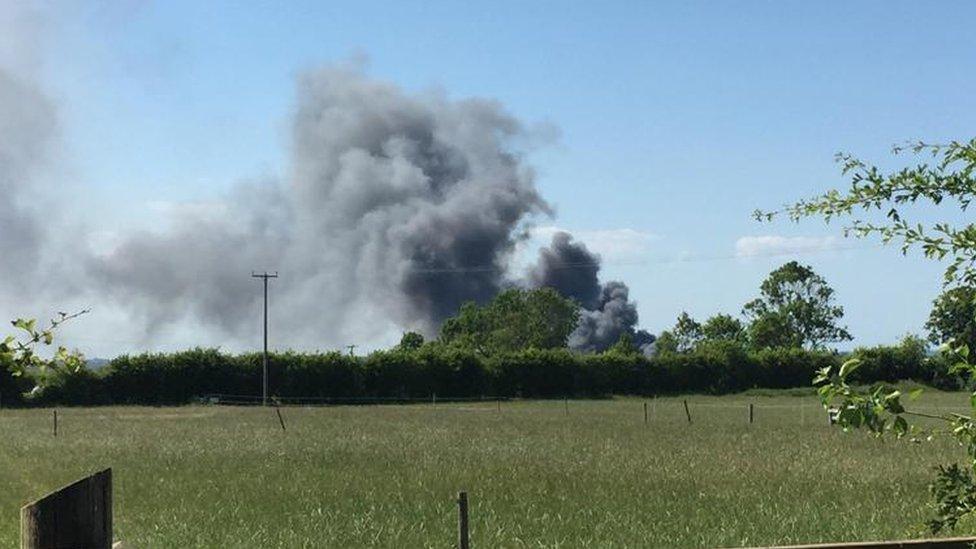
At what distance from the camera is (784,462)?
923 inches

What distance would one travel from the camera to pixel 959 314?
12.0 ft

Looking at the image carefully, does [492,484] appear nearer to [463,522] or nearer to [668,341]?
[463,522]

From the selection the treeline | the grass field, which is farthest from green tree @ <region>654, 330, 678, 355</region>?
the grass field

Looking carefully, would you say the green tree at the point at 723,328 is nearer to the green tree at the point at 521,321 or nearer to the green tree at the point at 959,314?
the green tree at the point at 521,321

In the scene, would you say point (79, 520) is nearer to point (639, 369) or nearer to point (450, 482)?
point (450, 482)

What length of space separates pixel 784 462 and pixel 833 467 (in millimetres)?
1289

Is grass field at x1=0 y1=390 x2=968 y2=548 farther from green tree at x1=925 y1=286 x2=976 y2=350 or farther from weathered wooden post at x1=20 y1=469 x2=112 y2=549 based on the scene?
weathered wooden post at x1=20 y1=469 x2=112 y2=549

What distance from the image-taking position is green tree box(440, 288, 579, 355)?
158 m

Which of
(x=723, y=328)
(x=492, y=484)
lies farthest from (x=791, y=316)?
(x=492, y=484)

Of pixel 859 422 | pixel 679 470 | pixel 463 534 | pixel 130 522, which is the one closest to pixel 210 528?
pixel 130 522

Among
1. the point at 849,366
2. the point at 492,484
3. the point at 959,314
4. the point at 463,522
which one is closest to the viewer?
the point at 849,366

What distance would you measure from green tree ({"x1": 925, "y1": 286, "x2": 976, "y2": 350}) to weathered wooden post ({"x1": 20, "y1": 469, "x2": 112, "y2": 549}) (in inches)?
97.5

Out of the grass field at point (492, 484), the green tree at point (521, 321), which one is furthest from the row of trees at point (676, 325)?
the grass field at point (492, 484)

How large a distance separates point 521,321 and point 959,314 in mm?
156155
